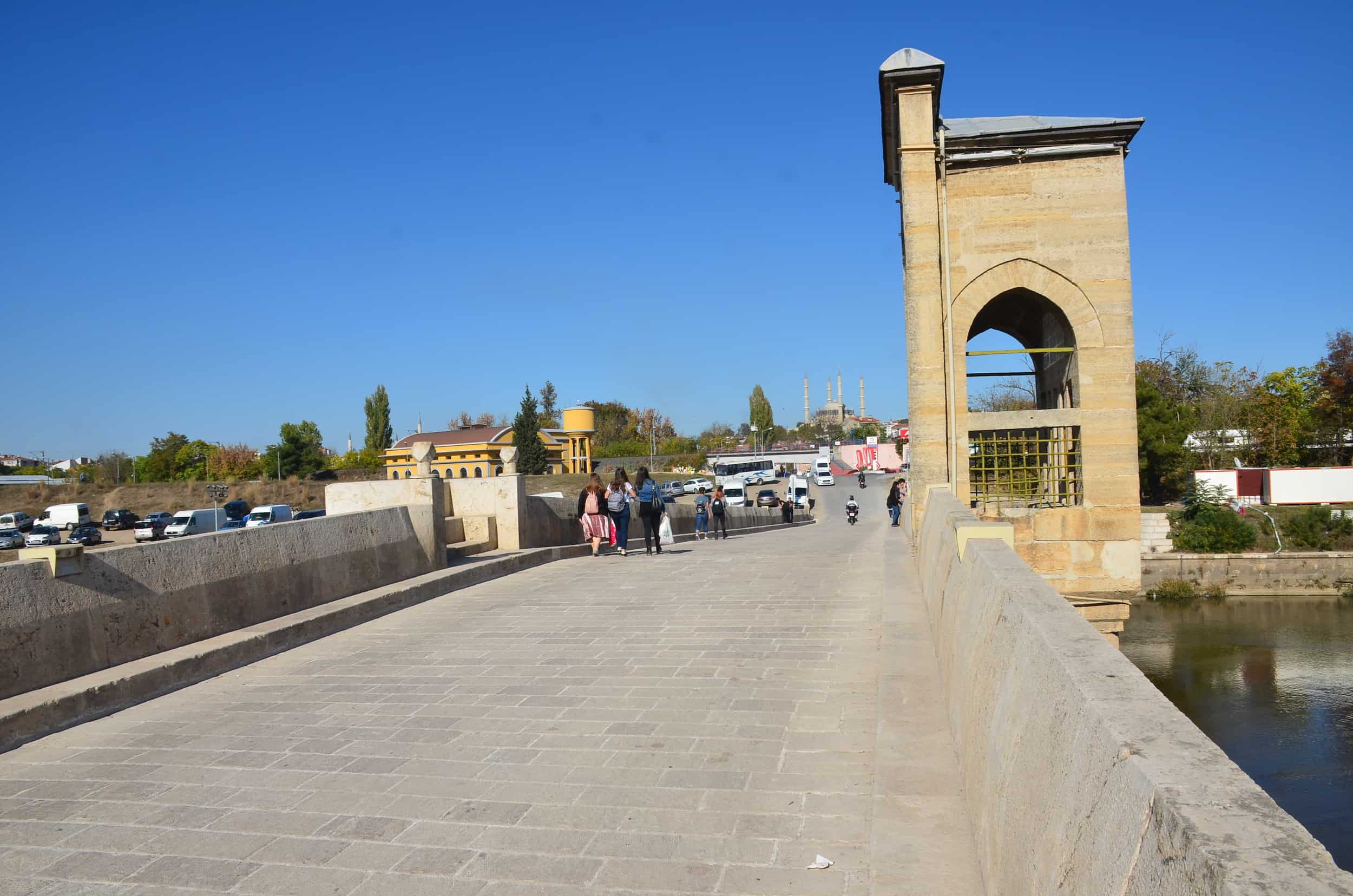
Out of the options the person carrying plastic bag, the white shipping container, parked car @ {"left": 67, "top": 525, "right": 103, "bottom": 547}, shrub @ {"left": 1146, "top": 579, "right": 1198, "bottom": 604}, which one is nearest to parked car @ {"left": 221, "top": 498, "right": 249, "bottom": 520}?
parked car @ {"left": 67, "top": 525, "right": 103, "bottom": 547}

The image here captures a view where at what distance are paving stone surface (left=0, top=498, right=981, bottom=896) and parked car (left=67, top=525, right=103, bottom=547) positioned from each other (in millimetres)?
44981

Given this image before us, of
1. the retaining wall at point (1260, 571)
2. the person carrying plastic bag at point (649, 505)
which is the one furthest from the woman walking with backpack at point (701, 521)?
the retaining wall at point (1260, 571)

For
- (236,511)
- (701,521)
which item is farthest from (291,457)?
(701,521)

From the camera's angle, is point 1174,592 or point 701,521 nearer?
point 701,521

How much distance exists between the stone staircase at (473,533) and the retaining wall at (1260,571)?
30.5 metres

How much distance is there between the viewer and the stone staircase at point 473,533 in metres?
13.5

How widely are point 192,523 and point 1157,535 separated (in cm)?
4529

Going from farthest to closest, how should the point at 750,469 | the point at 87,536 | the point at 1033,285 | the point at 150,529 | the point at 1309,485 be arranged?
1. the point at 750,469
2. the point at 150,529
3. the point at 87,536
4. the point at 1309,485
5. the point at 1033,285

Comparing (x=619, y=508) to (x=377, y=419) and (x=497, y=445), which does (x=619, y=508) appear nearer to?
(x=497, y=445)

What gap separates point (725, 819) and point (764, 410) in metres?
145

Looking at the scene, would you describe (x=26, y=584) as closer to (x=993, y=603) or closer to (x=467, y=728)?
(x=467, y=728)

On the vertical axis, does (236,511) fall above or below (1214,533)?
above

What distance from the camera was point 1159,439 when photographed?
159ft

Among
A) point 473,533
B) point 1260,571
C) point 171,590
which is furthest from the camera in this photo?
point 1260,571
